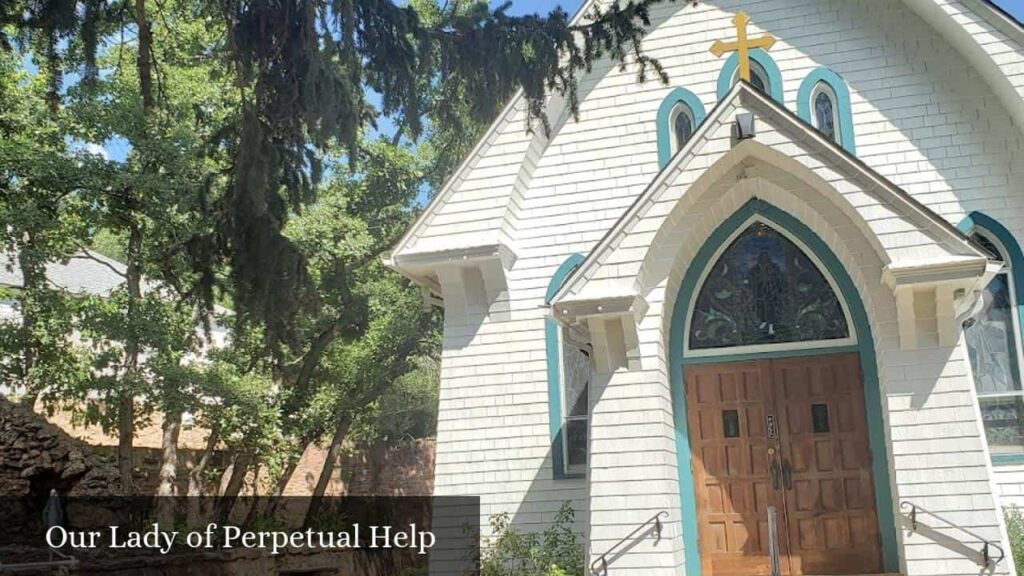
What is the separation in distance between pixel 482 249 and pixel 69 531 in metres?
9.56

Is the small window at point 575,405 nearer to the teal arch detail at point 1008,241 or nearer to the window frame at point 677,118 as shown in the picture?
the window frame at point 677,118

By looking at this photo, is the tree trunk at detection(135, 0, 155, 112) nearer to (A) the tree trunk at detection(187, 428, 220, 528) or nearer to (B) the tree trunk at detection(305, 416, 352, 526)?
(A) the tree trunk at detection(187, 428, 220, 528)

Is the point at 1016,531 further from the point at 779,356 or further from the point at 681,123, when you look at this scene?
the point at 681,123

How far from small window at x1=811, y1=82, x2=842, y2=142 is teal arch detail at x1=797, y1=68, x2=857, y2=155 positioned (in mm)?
46

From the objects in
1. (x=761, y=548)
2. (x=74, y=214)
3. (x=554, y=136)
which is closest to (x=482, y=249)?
(x=554, y=136)

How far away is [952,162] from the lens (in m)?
11.1

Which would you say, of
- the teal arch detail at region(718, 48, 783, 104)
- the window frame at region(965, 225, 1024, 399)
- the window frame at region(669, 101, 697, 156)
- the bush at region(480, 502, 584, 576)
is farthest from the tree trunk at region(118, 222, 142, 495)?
the window frame at region(965, 225, 1024, 399)

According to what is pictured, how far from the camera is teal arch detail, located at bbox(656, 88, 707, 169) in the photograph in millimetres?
12031

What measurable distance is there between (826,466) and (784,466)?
427 mm

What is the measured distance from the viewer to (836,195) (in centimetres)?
943

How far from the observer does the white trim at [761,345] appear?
1034 centimetres

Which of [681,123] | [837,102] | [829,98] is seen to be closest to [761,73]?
[829,98]

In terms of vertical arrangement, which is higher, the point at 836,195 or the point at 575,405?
the point at 836,195

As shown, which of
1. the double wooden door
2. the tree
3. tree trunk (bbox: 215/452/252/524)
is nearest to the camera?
the tree
